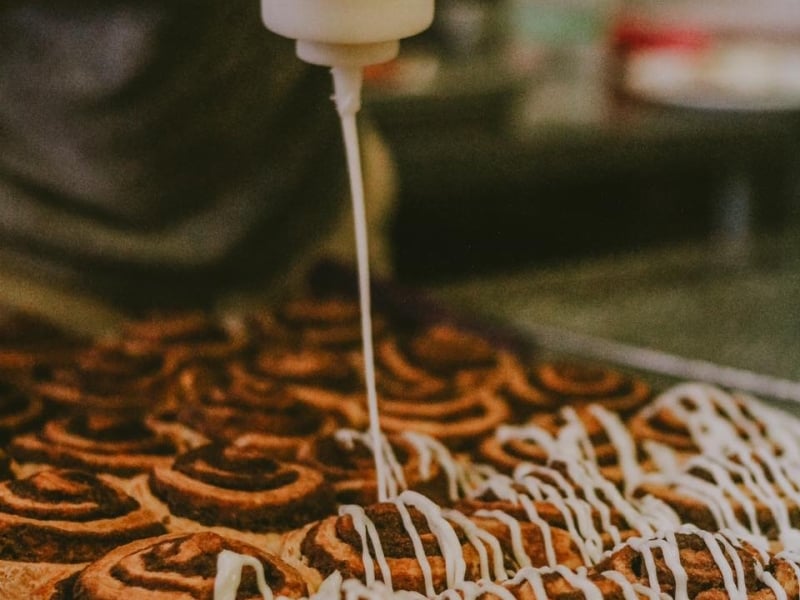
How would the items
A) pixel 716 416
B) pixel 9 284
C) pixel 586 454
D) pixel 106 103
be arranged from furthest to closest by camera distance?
pixel 9 284 → pixel 106 103 → pixel 716 416 → pixel 586 454

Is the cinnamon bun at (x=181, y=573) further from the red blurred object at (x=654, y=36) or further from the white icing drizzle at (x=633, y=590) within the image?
the red blurred object at (x=654, y=36)

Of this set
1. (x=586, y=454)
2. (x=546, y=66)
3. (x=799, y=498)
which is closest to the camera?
(x=799, y=498)

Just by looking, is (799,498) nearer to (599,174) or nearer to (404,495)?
(404,495)

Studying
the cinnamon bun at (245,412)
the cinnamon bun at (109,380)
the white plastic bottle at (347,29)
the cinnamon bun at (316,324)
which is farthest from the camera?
the cinnamon bun at (316,324)

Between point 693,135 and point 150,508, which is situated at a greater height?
point 693,135

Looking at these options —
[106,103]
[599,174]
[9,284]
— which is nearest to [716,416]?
[106,103]

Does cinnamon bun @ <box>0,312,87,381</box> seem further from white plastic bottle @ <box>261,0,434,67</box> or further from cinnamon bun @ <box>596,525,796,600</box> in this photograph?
cinnamon bun @ <box>596,525,796,600</box>

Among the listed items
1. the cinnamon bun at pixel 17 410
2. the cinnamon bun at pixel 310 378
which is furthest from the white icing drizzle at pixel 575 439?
the cinnamon bun at pixel 17 410

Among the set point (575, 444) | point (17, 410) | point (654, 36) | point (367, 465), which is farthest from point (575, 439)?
point (654, 36)

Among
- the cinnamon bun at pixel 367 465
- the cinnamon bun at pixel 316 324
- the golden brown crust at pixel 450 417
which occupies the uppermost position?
the cinnamon bun at pixel 316 324
